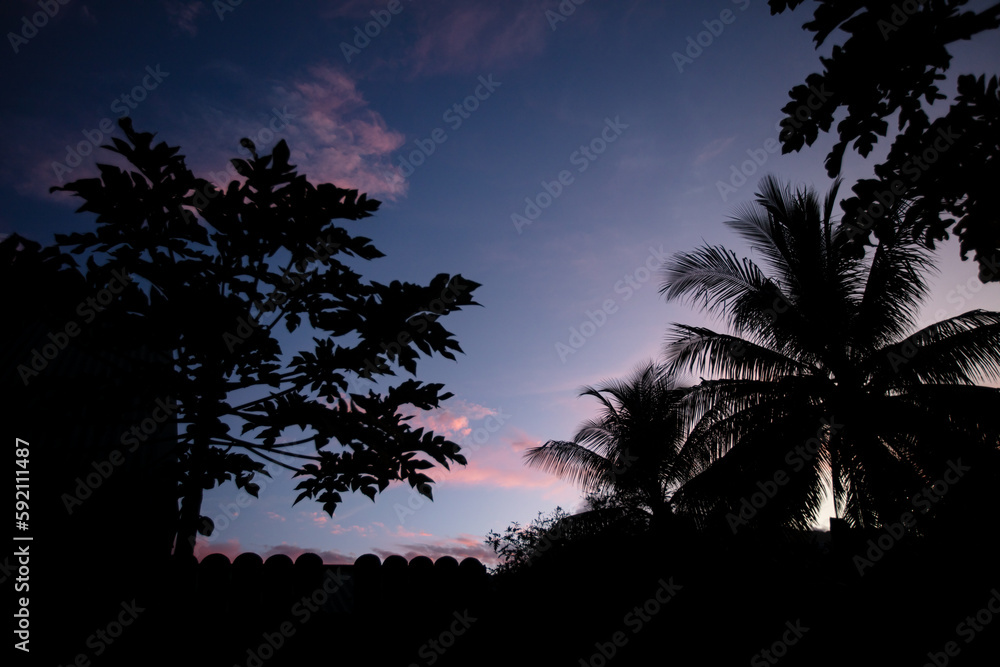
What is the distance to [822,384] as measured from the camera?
27.2ft

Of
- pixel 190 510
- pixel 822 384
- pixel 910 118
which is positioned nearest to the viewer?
pixel 910 118

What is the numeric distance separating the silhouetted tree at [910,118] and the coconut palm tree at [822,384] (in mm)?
5404

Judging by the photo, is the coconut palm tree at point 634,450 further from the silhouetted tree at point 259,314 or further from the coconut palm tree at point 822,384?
the silhouetted tree at point 259,314

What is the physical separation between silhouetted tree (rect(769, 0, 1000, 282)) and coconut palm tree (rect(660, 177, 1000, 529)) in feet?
17.7

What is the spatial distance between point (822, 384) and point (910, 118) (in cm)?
728

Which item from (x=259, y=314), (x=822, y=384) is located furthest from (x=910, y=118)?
(x=822, y=384)

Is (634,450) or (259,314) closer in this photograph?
(259,314)

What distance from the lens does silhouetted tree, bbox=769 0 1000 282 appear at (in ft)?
6.44

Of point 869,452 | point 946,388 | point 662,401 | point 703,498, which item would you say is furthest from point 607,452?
point 946,388

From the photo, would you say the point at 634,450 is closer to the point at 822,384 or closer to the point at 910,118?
the point at 822,384

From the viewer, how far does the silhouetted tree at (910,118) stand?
196cm

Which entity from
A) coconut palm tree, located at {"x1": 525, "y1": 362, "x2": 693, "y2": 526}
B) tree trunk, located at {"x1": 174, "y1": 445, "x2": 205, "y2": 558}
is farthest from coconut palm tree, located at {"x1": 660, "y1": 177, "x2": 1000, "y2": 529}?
tree trunk, located at {"x1": 174, "y1": 445, "x2": 205, "y2": 558}

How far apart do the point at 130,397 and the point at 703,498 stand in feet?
29.5

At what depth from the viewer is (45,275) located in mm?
2779
